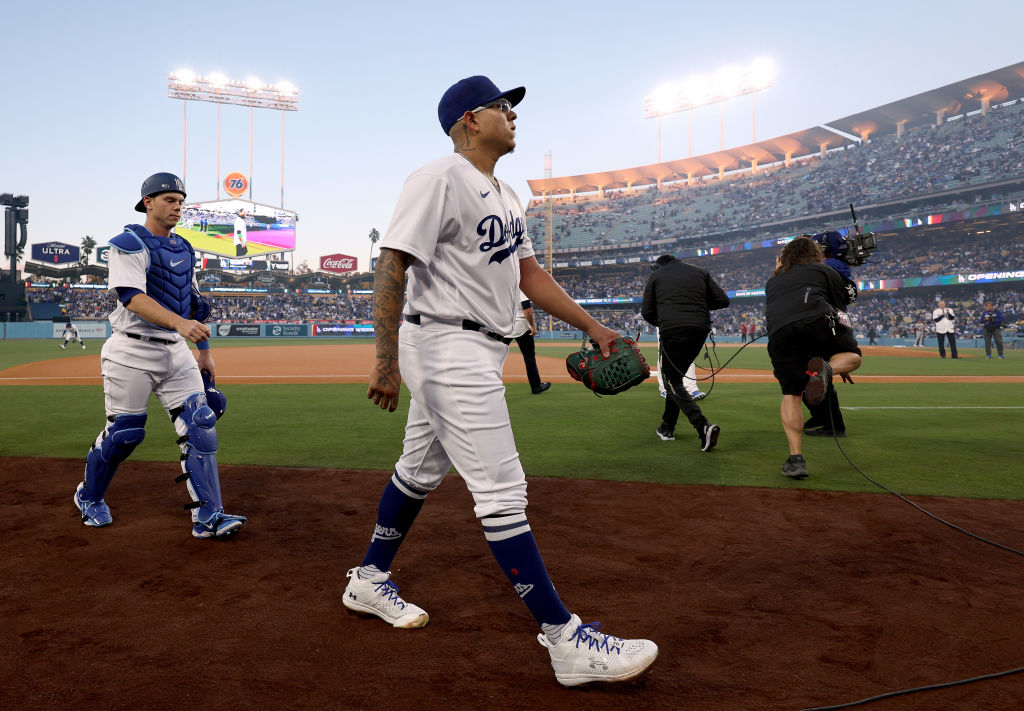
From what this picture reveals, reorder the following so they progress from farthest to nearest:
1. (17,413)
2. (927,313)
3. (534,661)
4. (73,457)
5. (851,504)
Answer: (927,313)
(17,413)
(73,457)
(851,504)
(534,661)

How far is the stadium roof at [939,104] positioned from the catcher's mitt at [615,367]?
54174 millimetres

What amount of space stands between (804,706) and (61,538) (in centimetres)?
359

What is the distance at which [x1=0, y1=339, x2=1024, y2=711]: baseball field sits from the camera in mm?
1957

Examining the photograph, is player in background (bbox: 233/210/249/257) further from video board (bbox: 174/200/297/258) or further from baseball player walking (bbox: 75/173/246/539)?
baseball player walking (bbox: 75/173/246/539)

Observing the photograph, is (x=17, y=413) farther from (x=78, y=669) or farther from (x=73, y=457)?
(x=78, y=669)

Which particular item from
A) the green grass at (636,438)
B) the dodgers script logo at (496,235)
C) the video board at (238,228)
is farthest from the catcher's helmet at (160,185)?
the video board at (238,228)

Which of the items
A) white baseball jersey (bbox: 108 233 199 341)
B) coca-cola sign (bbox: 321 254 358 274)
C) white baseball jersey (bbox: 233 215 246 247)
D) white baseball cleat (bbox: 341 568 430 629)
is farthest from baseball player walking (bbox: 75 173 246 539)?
coca-cola sign (bbox: 321 254 358 274)

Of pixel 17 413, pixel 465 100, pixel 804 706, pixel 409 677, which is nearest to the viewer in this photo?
pixel 804 706

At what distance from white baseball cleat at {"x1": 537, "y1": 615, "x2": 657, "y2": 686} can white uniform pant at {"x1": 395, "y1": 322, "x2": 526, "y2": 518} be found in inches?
18.0

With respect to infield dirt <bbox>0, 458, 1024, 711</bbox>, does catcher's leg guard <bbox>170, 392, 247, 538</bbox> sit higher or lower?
higher

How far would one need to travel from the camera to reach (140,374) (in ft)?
11.5

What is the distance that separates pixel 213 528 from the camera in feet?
11.0

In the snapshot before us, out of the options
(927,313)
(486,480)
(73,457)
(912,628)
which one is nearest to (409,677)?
(486,480)

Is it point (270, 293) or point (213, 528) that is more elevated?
point (270, 293)
